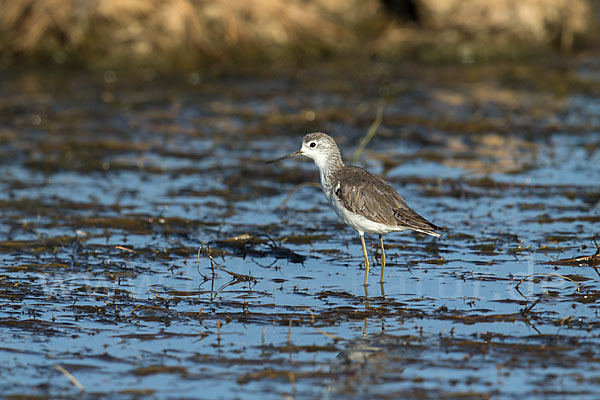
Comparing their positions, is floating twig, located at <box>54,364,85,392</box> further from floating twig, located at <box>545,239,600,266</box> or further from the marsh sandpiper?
floating twig, located at <box>545,239,600,266</box>

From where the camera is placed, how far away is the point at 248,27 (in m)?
20.3

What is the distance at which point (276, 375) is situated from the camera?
21.9 feet

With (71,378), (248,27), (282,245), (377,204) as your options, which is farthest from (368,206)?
(248,27)

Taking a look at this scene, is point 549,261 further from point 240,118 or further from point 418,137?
point 240,118

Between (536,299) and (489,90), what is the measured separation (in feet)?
36.7

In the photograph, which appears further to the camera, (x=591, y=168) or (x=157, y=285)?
(x=591, y=168)

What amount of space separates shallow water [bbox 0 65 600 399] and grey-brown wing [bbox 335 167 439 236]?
0.53 meters

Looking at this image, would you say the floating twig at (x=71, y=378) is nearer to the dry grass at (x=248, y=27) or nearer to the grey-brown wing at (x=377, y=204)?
the grey-brown wing at (x=377, y=204)

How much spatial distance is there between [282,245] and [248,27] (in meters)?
10.8

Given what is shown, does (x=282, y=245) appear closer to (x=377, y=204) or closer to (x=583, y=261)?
(x=377, y=204)

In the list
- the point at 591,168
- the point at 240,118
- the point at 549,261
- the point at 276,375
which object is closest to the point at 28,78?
the point at 240,118

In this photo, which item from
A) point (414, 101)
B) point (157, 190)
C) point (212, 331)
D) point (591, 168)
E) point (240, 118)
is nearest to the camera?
point (212, 331)

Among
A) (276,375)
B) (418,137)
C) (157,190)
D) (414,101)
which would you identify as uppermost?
(414,101)

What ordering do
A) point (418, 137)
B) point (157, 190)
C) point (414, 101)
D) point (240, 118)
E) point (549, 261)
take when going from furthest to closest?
point (414, 101) < point (240, 118) < point (418, 137) < point (157, 190) < point (549, 261)
